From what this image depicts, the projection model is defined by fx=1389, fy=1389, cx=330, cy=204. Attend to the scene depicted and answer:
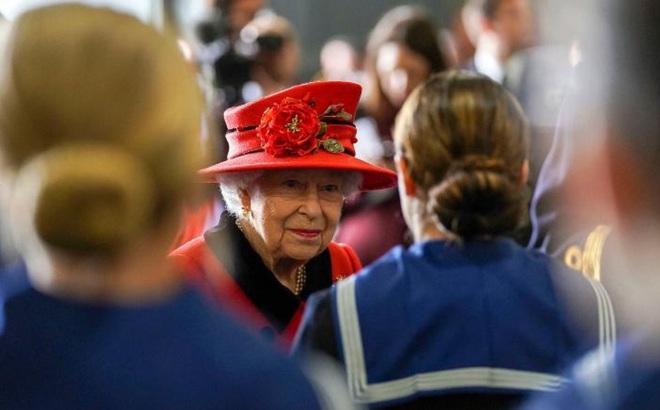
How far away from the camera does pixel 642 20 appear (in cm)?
91

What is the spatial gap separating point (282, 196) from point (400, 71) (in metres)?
1.88

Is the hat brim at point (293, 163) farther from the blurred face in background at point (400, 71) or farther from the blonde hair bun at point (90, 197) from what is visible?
the blurred face in background at point (400, 71)

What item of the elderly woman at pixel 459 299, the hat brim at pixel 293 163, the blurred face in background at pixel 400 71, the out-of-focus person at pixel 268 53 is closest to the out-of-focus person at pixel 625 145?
the elderly woman at pixel 459 299

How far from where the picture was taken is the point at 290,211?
3100mm

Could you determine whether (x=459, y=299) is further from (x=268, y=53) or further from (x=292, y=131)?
(x=268, y=53)

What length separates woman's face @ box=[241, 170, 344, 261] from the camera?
3098mm

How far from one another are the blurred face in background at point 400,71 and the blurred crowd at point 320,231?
0.10 feet

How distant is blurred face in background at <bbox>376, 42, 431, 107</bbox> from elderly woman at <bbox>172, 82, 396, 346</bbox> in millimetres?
1705

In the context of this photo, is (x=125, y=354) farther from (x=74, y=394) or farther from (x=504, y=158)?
(x=504, y=158)

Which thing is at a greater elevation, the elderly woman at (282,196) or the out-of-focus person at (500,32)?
the elderly woman at (282,196)

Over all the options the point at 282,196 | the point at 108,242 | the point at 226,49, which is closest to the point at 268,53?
the point at 226,49

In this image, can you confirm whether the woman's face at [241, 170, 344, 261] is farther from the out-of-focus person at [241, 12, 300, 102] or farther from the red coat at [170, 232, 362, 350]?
the out-of-focus person at [241, 12, 300, 102]

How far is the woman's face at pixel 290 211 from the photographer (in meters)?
→ 3.10

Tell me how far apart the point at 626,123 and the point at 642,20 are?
0.07 metres
